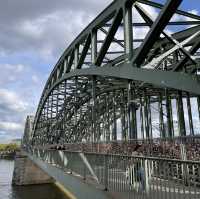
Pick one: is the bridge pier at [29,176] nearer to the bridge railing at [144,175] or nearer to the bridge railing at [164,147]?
the bridge railing at [164,147]

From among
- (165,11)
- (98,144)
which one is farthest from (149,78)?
(98,144)

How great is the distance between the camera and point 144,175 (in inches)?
241

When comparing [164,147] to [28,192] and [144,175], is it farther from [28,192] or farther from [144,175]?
[28,192]

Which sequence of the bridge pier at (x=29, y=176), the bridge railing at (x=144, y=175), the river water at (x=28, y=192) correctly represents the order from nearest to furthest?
the bridge railing at (x=144, y=175) < the river water at (x=28, y=192) < the bridge pier at (x=29, y=176)

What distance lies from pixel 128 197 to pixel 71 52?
1764cm

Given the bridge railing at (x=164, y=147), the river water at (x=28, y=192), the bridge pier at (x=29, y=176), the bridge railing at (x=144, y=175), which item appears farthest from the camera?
the bridge pier at (x=29, y=176)

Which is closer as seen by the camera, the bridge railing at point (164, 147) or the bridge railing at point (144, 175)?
the bridge railing at point (144, 175)

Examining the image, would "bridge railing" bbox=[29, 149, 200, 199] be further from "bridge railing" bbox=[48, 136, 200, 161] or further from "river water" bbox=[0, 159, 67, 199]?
"river water" bbox=[0, 159, 67, 199]

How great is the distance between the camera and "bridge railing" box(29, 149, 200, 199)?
4867 mm

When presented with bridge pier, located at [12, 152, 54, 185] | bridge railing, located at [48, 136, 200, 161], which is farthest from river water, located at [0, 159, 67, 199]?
bridge railing, located at [48, 136, 200, 161]

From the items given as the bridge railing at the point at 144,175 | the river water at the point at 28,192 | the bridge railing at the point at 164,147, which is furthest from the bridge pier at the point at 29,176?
the bridge railing at the point at 144,175

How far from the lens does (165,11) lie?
28.8 feet

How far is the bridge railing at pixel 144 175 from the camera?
4867mm

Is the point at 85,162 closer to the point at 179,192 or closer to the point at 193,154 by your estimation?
the point at 193,154
